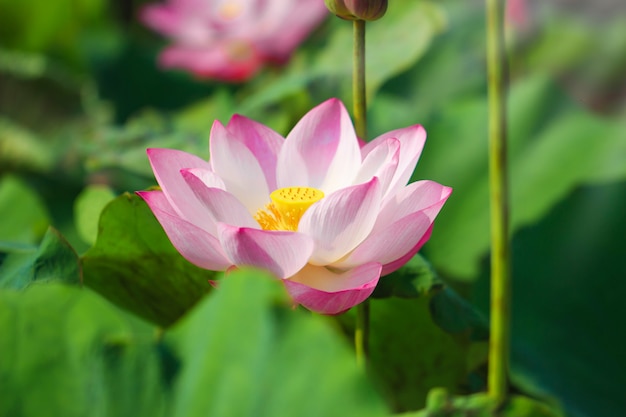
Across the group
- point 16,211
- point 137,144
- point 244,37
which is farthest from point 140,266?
point 244,37

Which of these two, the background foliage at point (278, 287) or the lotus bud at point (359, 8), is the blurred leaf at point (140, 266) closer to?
the background foliage at point (278, 287)

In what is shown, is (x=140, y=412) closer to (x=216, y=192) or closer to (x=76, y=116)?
(x=216, y=192)

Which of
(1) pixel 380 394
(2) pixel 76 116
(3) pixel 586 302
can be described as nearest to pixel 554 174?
(3) pixel 586 302

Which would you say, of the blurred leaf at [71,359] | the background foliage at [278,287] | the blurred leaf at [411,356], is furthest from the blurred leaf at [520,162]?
the blurred leaf at [71,359]

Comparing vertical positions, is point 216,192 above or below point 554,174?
above

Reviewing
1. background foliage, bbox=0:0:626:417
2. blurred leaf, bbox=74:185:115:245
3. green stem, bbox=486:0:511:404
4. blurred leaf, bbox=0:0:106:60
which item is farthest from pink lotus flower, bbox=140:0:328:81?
green stem, bbox=486:0:511:404

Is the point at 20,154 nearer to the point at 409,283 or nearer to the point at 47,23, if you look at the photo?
the point at 47,23

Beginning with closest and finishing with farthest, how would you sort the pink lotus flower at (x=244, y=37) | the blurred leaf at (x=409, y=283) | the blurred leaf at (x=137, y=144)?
the blurred leaf at (x=409, y=283), the blurred leaf at (x=137, y=144), the pink lotus flower at (x=244, y=37)
